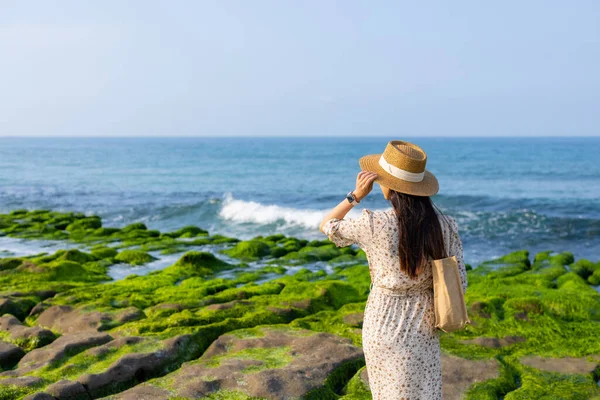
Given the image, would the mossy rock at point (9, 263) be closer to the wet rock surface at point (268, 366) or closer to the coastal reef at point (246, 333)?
the coastal reef at point (246, 333)

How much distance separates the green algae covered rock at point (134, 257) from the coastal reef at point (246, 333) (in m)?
0.46

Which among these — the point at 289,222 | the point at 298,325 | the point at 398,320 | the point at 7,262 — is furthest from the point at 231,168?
the point at 398,320

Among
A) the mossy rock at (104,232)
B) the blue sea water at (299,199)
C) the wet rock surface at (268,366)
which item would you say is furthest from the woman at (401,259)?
the mossy rock at (104,232)

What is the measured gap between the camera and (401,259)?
12.5 feet

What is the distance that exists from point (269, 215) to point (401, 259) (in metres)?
24.2

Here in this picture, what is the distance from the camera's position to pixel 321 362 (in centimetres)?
636

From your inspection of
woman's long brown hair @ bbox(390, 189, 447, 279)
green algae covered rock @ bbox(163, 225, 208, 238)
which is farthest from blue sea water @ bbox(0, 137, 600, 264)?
woman's long brown hair @ bbox(390, 189, 447, 279)

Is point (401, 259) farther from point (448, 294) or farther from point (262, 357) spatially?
point (262, 357)

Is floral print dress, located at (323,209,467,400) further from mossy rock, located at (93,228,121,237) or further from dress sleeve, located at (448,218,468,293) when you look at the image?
mossy rock, located at (93,228,121,237)

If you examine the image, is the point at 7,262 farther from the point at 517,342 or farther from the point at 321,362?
the point at 517,342

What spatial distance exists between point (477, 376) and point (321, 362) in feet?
5.48

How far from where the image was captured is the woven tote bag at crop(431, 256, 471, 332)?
12.5 ft

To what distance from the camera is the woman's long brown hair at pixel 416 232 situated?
148 inches

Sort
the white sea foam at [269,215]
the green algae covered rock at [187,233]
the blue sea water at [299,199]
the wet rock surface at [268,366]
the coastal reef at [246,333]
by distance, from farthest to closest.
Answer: the white sea foam at [269,215], the blue sea water at [299,199], the green algae covered rock at [187,233], the coastal reef at [246,333], the wet rock surface at [268,366]
